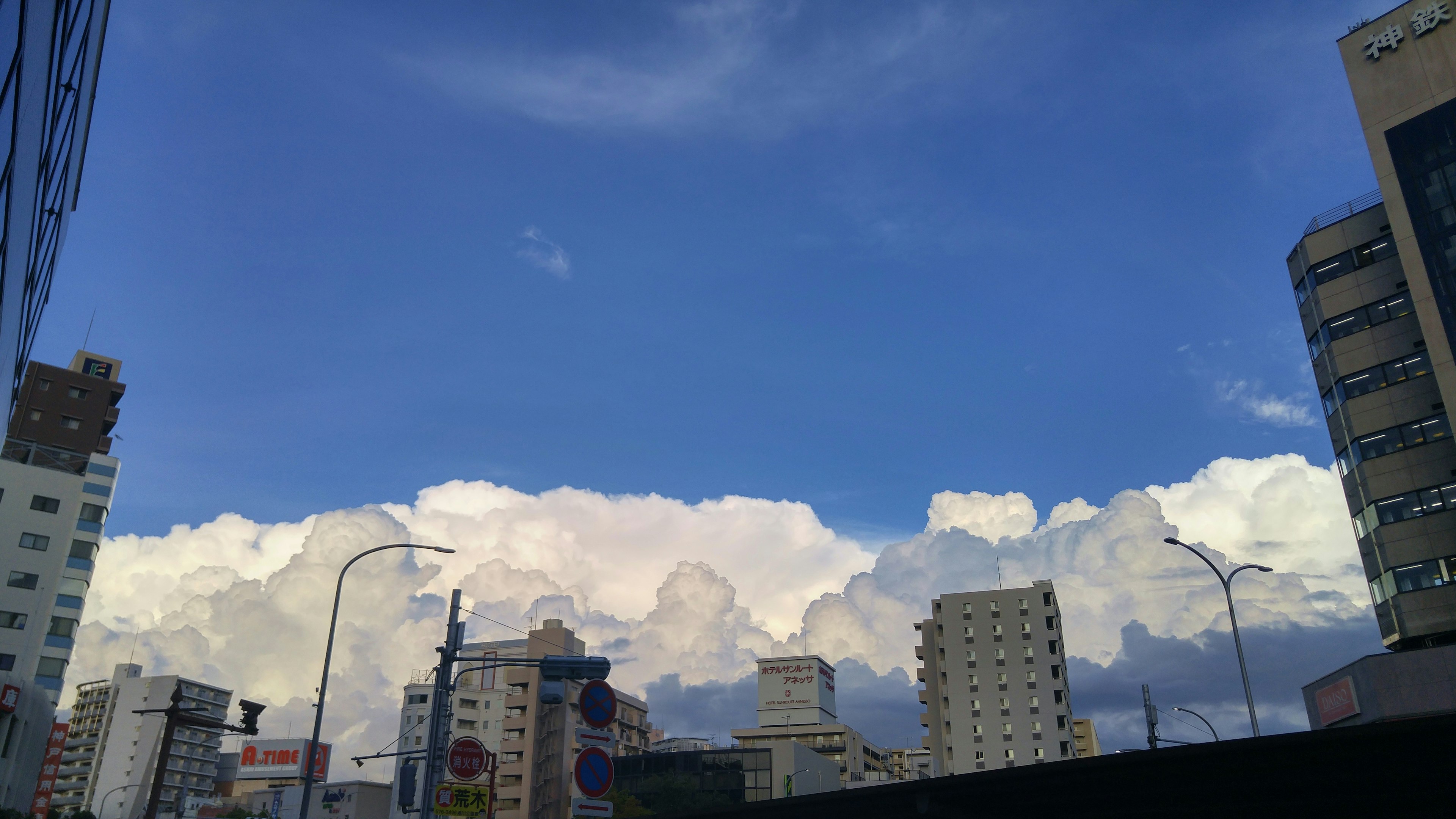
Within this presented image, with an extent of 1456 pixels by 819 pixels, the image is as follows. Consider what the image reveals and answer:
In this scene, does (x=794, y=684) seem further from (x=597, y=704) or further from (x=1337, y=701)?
(x=597, y=704)

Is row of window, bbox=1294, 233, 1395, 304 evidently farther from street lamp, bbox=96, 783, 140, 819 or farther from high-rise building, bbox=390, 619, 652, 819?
street lamp, bbox=96, 783, 140, 819

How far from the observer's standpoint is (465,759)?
2306cm

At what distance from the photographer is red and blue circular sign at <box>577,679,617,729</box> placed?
38.6 feet

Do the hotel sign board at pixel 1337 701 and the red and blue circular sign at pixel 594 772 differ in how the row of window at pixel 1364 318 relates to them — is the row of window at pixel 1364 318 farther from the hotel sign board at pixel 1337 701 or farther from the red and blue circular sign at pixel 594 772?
the red and blue circular sign at pixel 594 772

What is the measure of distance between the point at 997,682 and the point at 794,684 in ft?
101

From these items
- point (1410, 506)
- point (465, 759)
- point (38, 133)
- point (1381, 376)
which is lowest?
point (465, 759)

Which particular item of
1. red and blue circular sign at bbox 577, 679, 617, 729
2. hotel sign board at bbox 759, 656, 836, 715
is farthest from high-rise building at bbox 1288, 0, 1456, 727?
hotel sign board at bbox 759, 656, 836, 715

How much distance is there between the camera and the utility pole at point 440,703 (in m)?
25.0

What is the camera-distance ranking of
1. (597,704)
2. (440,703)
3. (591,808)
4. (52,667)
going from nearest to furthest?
(591,808) < (597,704) < (440,703) < (52,667)

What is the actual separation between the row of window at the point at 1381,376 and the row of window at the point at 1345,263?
6.64 metres

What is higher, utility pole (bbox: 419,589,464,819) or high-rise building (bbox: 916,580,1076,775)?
high-rise building (bbox: 916,580,1076,775)

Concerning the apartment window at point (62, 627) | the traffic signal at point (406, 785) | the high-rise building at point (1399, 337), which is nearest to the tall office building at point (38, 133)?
the traffic signal at point (406, 785)

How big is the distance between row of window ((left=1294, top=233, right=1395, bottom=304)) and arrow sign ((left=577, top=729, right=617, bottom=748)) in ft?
206

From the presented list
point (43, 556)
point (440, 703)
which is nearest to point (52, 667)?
point (43, 556)
